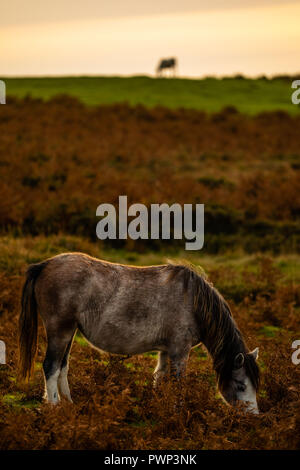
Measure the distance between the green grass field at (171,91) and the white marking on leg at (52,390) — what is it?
96.4 ft

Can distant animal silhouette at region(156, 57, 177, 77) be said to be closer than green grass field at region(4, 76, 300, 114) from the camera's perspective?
No

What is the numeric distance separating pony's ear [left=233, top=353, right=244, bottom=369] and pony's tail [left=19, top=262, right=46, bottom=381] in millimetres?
1995

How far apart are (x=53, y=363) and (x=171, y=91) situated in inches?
1469

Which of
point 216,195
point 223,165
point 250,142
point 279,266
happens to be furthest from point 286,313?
point 250,142

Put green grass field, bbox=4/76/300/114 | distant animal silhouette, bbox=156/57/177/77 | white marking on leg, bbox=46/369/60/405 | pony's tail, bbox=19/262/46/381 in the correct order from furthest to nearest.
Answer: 1. distant animal silhouette, bbox=156/57/177/77
2. green grass field, bbox=4/76/300/114
3. pony's tail, bbox=19/262/46/381
4. white marking on leg, bbox=46/369/60/405

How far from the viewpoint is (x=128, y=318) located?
19.0 ft

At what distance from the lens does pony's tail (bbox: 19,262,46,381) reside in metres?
5.74

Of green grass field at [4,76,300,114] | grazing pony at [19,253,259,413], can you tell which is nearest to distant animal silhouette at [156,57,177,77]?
green grass field at [4,76,300,114]

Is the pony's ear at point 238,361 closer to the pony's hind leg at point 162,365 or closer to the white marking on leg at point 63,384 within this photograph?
the pony's hind leg at point 162,365

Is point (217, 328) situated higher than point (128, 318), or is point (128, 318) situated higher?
point (128, 318)

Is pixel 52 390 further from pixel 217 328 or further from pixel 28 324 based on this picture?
pixel 217 328

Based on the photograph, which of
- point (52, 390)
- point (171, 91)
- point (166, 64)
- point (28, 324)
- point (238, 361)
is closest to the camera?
point (52, 390)

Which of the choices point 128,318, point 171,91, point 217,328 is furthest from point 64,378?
point 171,91

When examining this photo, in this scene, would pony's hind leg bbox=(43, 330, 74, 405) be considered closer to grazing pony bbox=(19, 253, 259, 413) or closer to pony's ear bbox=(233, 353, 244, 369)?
grazing pony bbox=(19, 253, 259, 413)
